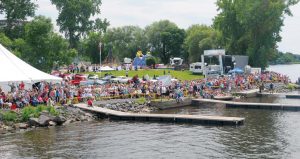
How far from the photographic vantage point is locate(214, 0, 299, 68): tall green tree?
68.8 m

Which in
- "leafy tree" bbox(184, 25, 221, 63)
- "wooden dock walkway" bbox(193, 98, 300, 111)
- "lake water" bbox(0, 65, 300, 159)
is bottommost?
"lake water" bbox(0, 65, 300, 159)

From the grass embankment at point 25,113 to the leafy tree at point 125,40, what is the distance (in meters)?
72.4

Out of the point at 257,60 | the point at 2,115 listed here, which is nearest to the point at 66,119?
the point at 2,115

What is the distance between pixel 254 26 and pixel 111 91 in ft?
126

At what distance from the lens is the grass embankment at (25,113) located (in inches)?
1084

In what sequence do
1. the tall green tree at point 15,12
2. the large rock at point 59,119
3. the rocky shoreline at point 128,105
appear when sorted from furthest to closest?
the tall green tree at point 15,12 < the rocky shoreline at point 128,105 < the large rock at point 59,119

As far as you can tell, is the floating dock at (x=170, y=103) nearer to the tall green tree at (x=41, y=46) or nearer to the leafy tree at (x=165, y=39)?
the tall green tree at (x=41, y=46)

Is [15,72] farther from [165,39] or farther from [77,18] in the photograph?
[165,39]

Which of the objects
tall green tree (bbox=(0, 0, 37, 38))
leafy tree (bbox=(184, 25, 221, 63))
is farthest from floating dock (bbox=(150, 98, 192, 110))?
leafy tree (bbox=(184, 25, 221, 63))

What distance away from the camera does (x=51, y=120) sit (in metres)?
28.6

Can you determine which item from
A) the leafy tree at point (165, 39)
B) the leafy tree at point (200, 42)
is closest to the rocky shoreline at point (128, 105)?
the leafy tree at point (200, 42)

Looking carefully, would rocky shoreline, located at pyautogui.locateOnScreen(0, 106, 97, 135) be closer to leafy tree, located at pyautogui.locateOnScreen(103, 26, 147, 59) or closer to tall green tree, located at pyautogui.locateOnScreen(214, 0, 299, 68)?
tall green tree, located at pyautogui.locateOnScreen(214, 0, 299, 68)

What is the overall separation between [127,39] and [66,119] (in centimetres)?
7435

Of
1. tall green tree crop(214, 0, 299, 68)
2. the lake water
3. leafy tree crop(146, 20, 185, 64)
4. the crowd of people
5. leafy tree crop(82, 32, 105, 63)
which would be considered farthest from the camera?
leafy tree crop(146, 20, 185, 64)
